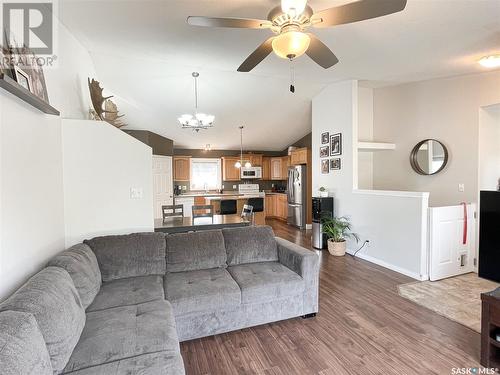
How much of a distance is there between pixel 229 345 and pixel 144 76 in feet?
14.1

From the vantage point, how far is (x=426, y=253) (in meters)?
3.32

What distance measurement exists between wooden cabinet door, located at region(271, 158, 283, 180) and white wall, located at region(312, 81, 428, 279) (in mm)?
3226

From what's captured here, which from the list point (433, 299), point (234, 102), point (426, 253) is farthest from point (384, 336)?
point (234, 102)

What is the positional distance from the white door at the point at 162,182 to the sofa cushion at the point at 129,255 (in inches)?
179

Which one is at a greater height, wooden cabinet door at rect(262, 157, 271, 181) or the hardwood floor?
wooden cabinet door at rect(262, 157, 271, 181)

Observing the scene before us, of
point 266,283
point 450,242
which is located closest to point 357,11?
point 266,283

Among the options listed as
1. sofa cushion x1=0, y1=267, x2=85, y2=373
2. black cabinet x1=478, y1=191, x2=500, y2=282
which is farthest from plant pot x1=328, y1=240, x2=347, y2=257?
sofa cushion x1=0, y1=267, x2=85, y2=373

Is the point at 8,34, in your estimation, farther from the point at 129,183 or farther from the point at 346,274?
the point at 346,274

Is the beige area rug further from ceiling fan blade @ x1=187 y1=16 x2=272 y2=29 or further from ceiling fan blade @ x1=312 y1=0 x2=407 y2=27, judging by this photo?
ceiling fan blade @ x1=187 y1=16 x2=272 y2=29

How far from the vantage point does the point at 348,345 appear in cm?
207

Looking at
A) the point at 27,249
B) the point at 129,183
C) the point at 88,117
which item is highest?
the point at 88,117

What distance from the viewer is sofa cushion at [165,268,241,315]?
6.63 feet

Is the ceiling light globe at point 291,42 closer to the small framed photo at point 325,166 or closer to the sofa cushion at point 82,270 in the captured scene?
the sofa cushion at point 82,270

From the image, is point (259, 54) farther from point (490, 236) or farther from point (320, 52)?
point (490, 236)
